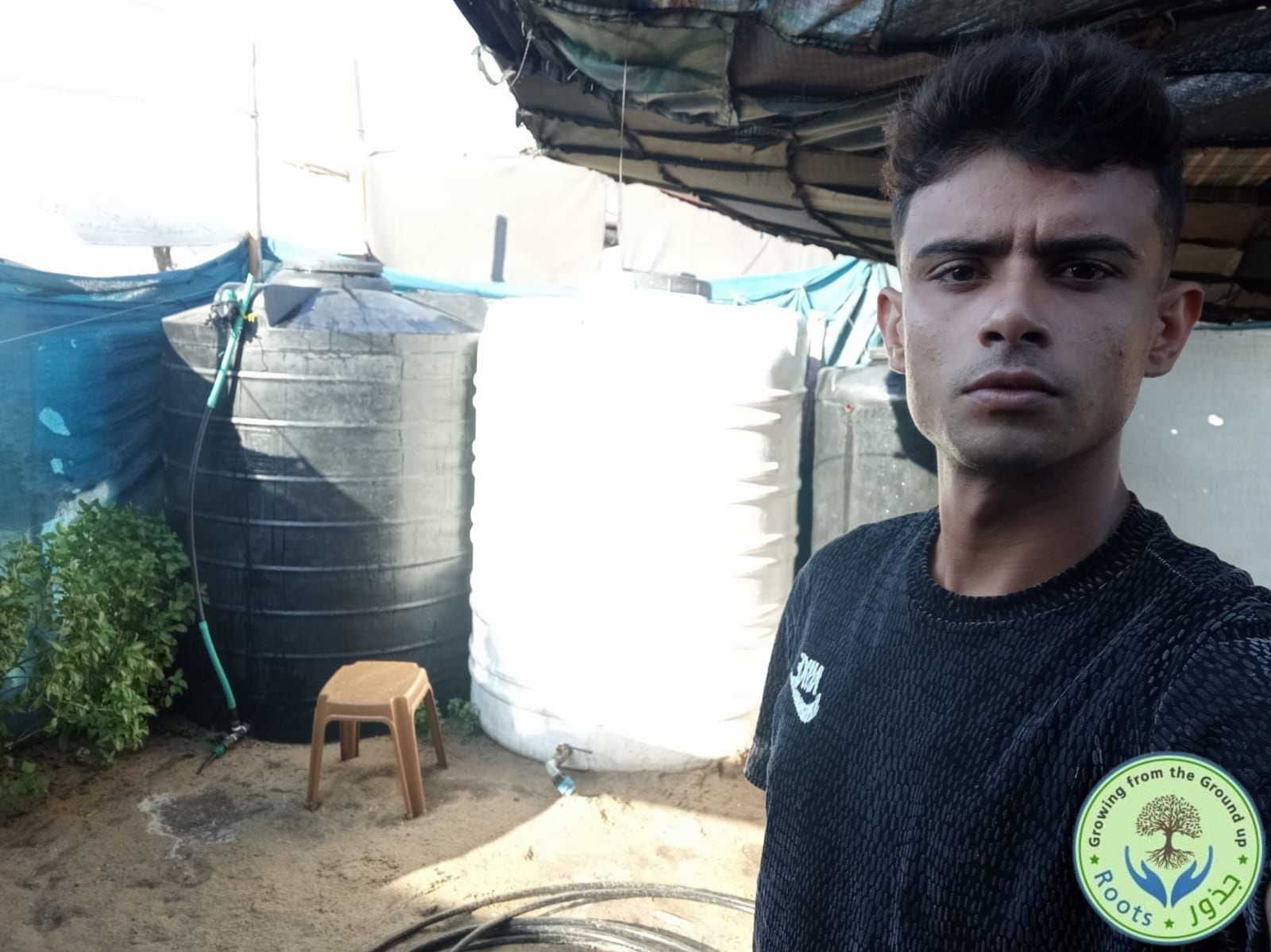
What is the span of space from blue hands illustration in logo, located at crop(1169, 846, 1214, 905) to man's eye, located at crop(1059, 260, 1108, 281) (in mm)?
561

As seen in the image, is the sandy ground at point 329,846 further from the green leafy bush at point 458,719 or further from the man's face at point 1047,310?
the man's face at point 1047,310

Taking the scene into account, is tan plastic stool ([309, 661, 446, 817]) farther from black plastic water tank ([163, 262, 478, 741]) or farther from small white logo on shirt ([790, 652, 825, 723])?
small white logo on shirt ([790, 652, 825, 723])

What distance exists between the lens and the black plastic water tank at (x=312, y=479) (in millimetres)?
5043

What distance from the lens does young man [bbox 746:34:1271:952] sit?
2.85ft

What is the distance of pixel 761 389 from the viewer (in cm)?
472

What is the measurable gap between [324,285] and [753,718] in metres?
3.33

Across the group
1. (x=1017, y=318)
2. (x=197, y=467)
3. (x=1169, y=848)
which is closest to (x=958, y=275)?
(x=1017, y=318)

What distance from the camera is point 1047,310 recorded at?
3.26 feet

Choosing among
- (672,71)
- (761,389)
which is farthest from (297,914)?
(672,71)

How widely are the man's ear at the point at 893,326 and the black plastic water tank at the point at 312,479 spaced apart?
4.17m

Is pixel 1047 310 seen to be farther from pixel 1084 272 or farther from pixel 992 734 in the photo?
pixel 992 734

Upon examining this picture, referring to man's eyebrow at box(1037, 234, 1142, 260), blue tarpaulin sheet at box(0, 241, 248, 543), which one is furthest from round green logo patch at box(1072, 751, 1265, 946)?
blue tarpaulin sheet at box(0, 241, 248, 543)

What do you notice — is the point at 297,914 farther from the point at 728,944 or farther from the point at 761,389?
the point at 761,389

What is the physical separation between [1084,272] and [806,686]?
614mm
